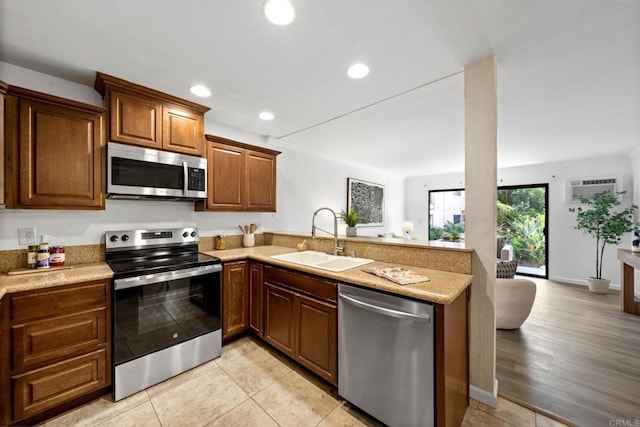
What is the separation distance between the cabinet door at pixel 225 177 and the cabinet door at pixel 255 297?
2.49 ft

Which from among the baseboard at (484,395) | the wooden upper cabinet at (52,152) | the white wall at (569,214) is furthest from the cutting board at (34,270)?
the white wall at (569,214)

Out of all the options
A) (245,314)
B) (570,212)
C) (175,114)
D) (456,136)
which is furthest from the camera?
(570,212)

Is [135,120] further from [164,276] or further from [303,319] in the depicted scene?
[303,319]

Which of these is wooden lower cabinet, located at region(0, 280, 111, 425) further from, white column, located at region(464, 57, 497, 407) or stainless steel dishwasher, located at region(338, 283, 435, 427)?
white column, located at region(464, 57, 497, 407)

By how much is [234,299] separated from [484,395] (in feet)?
7.25

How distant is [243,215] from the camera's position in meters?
3.27

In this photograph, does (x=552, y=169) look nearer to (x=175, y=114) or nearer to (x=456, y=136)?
(x=456, y=136)

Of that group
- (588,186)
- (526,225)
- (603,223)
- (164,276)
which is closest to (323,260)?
(164,276)

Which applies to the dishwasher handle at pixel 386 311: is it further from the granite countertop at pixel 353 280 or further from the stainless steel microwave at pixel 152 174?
the stainless steel microwave at pixel 152 174

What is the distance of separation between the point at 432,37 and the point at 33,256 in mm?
3187

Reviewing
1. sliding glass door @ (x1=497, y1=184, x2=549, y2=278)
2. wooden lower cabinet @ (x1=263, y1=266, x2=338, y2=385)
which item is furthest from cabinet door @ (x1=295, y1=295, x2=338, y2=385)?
sliding glass door @ (x1=497, y1=184, x2=549, y2=278)

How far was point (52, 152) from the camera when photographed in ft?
6.07

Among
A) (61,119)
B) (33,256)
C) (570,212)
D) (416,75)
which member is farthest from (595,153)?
(33,256)

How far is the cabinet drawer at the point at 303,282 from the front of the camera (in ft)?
6.03
